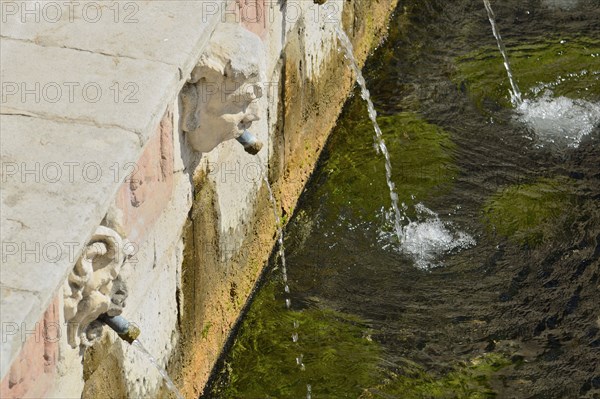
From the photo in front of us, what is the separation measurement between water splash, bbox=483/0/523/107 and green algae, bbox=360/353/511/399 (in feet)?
6.63

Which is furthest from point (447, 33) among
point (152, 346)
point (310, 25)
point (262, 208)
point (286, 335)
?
point (152, 346)

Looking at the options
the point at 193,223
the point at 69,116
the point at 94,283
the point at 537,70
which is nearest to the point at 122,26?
the point at 69,116

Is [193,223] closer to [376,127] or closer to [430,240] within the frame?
[430,240]

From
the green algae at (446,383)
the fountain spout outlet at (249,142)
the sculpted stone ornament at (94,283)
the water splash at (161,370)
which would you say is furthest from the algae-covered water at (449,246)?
the sculpted stone ornament at (94,283)

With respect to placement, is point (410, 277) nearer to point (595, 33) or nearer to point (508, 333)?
point (508, 333)

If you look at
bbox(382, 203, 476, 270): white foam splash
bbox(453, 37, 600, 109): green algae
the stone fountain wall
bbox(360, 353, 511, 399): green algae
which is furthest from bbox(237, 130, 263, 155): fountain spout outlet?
bbox(453, 37, 600, 109): green algae

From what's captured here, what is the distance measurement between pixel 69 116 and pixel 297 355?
1.74 metres

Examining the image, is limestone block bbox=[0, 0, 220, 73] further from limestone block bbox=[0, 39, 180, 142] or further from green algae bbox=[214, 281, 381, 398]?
green algae bbox=[214, 281, 381, 398]

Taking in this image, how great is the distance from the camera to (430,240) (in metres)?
5.72

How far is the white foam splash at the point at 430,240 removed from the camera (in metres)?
5.64

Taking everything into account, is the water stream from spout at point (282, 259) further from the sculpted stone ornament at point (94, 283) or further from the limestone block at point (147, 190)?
the sculpted stone ornament at point (94, 283)

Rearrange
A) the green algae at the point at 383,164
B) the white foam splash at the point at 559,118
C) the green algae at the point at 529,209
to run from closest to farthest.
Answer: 1. the green algae at the point at 529,209
2. the green algae at the point at 383,164
3. the white foam splash at the point at 559,118

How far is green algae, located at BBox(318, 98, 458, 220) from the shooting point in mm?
6014

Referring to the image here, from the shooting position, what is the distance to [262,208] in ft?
18.4
